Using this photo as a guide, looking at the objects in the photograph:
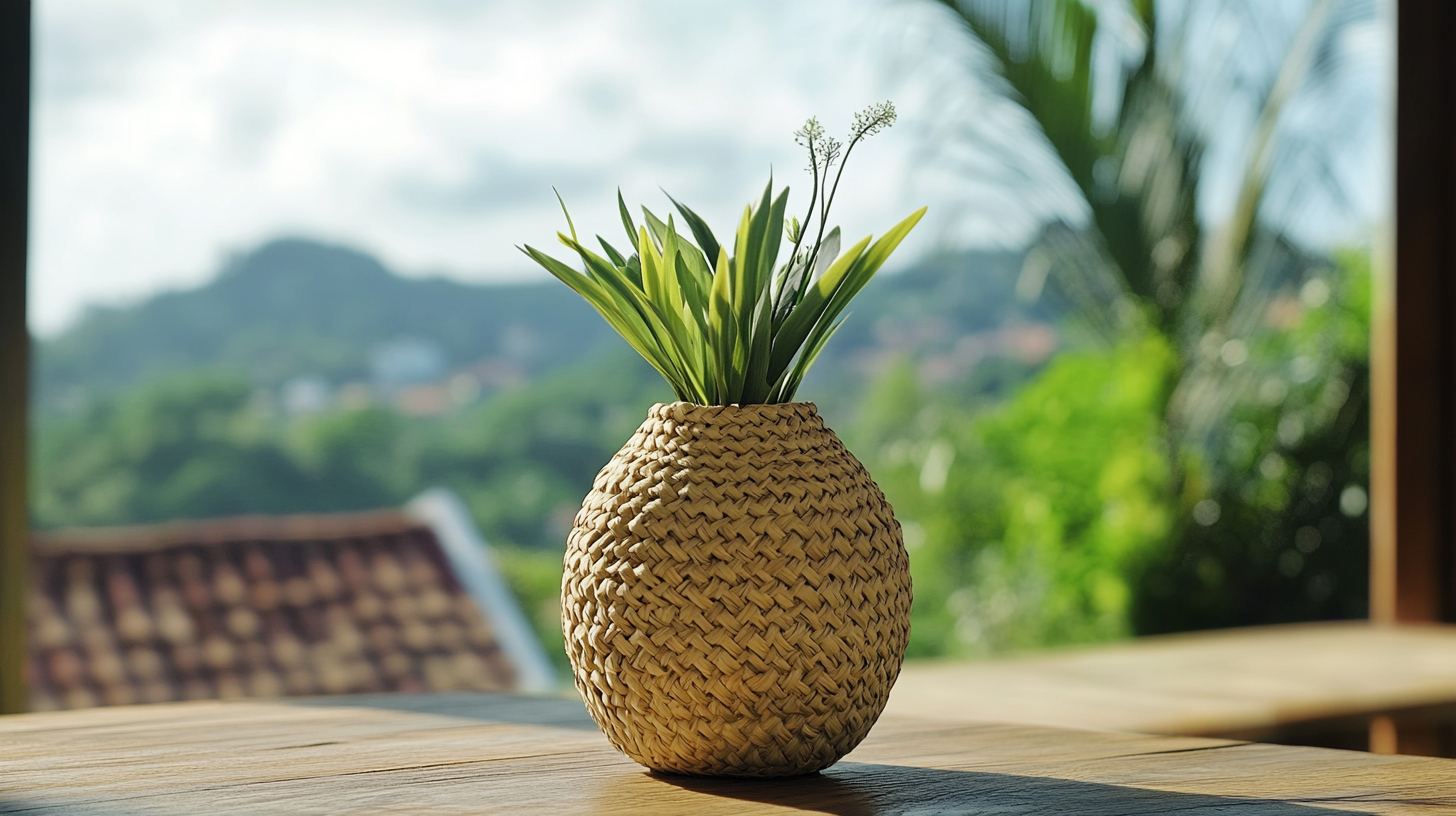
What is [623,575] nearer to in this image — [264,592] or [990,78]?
[990,78]

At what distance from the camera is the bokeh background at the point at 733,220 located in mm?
2873

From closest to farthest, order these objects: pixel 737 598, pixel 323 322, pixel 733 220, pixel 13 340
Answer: pixel 737 598 → pixel 13 340 → pixel 323 322 → pixel 733 220

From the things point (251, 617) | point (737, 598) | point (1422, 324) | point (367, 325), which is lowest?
point (251, 617)

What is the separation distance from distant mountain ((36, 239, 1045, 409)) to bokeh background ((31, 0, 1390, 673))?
11 millimetres

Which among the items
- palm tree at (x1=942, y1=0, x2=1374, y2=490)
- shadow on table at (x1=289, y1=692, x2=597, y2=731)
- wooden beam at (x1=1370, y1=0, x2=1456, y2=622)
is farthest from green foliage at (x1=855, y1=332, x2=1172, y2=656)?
shadow on table at (x1=289, y1=692, x2=597, y2=731)

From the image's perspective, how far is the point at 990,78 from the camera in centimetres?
286

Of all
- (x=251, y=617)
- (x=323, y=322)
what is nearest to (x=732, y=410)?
(x=251, y=617)

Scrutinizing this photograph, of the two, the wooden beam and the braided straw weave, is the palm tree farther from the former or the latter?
the braided straw weave

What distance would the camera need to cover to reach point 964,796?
0.67 m

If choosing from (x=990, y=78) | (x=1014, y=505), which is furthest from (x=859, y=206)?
(x=1014, y=505)

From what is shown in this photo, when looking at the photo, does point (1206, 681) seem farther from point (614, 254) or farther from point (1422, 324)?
point (614, 254)

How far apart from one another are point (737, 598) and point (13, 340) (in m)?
1.53

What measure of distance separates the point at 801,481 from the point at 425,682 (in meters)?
2.74

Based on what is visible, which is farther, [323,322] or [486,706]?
[323,322]
